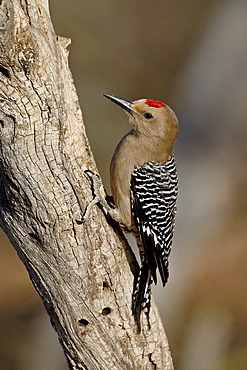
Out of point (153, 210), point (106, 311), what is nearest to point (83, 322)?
point (106, 311)

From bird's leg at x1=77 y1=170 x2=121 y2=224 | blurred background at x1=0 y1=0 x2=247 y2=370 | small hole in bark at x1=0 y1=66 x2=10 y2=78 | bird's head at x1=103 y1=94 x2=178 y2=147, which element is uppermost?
small hole in bark at x1=0 y1=66 x2=10 y2=78

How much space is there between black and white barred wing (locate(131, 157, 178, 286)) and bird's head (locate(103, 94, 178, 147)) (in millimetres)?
220

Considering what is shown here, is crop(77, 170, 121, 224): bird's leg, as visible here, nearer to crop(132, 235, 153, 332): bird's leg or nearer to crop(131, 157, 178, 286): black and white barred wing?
crop(131, 157, 178, 286): black and white barred wing

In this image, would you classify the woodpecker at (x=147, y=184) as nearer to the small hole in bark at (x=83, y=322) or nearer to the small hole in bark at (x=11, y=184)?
the small hole in bark at (x=83, y=322)

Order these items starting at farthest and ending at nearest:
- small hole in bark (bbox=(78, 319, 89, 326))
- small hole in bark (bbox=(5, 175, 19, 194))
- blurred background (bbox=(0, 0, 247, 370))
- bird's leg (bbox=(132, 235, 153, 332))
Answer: blurred background (bbox=(0, 0, 247, 370)) < bird's leg (bbox=(132, 235, 153, 332)) < small hole in bark (bbox=(78, 319, 89, 326)) < small hole in bark (bbox=(5, 175, 19, 194))

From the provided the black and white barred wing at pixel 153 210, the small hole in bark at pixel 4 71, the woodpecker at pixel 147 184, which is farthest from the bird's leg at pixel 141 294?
the small hole in bark at pixel 4 71

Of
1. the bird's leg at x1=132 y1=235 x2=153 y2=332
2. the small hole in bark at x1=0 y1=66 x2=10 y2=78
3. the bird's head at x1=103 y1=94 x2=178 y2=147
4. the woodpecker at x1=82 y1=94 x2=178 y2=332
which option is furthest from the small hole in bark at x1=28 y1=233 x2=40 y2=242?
the bird's head at x1=103 y1=94 x2=178 y2=147

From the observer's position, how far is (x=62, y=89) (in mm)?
2812

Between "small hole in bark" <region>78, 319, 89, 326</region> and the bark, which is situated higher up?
the bark

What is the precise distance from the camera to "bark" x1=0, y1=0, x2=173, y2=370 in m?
2.64

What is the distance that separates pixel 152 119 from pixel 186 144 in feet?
12.1

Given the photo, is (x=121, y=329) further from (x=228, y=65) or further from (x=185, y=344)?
(x=228, y=65)

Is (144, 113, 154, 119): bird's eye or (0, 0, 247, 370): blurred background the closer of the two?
(144, 113, 154, 119): bird's eye

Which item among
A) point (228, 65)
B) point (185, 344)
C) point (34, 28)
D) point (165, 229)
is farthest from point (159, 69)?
point (34, 28)
